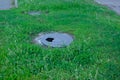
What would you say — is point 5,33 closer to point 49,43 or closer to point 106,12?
point 49,43

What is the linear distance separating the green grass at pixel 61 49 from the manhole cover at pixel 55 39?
0.15 metres

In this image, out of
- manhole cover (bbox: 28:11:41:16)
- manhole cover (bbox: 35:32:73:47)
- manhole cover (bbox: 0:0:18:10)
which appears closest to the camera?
manhole cover (bbox: 35:32:73:47)

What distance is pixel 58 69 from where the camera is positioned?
5195 mm

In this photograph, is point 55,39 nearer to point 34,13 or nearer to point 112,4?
point 34,13

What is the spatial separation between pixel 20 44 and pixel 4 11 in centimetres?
224

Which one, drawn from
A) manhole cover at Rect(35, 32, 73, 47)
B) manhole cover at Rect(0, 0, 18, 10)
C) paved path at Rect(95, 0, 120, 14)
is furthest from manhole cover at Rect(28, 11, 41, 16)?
paved path at Rect(95, 0, 120, 14)

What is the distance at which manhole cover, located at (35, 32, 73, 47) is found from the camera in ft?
20.1

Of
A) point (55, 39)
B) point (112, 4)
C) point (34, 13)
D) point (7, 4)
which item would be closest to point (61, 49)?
point (55, 39)

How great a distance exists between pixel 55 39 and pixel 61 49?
0.57m

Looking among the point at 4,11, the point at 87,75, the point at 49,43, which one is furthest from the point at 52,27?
the point at 87,75

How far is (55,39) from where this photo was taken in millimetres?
6348

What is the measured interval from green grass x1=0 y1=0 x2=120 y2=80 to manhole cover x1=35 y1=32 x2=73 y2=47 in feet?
0.48

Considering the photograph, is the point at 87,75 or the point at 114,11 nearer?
the point at 87,75

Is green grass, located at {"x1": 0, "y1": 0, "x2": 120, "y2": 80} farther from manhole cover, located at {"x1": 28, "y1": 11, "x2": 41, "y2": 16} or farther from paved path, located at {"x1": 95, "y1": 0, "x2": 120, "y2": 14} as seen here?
paved path, located at {"x1": 95, "y1": 0, "x2": 120, "y2": 14}
